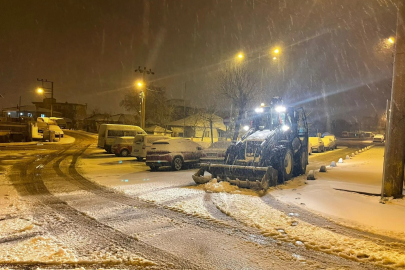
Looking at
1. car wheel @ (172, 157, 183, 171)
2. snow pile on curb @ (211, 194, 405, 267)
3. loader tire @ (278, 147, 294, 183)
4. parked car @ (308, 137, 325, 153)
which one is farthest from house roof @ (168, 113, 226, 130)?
snow pile on curb @ (211, 194, 405, 267)

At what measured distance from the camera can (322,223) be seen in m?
6.43

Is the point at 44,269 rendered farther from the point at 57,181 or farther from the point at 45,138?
the point at 45,138

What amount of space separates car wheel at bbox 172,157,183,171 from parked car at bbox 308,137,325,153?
646 inches

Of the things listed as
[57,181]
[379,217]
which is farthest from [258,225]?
[57,181]

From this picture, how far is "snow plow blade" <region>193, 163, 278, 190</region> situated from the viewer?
370 inches

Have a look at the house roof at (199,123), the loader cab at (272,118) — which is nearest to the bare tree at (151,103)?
the house roof at (199,123)

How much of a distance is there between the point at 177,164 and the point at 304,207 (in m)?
8.41

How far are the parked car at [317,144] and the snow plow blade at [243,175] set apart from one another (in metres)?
19.4

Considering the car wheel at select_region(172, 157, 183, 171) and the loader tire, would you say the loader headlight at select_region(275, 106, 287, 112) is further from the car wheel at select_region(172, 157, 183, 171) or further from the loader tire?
the car wheel at select_region(172, 157, 183, 171)

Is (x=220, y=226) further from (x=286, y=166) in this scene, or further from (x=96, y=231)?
(x=286, y=166)

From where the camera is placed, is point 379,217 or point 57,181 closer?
point 379,217

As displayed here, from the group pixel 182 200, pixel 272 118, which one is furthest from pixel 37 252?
pixel 272 118

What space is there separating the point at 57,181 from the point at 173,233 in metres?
7.63

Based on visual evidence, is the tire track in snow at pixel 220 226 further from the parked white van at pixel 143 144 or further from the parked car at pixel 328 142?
the parked car at pixel 328 142
